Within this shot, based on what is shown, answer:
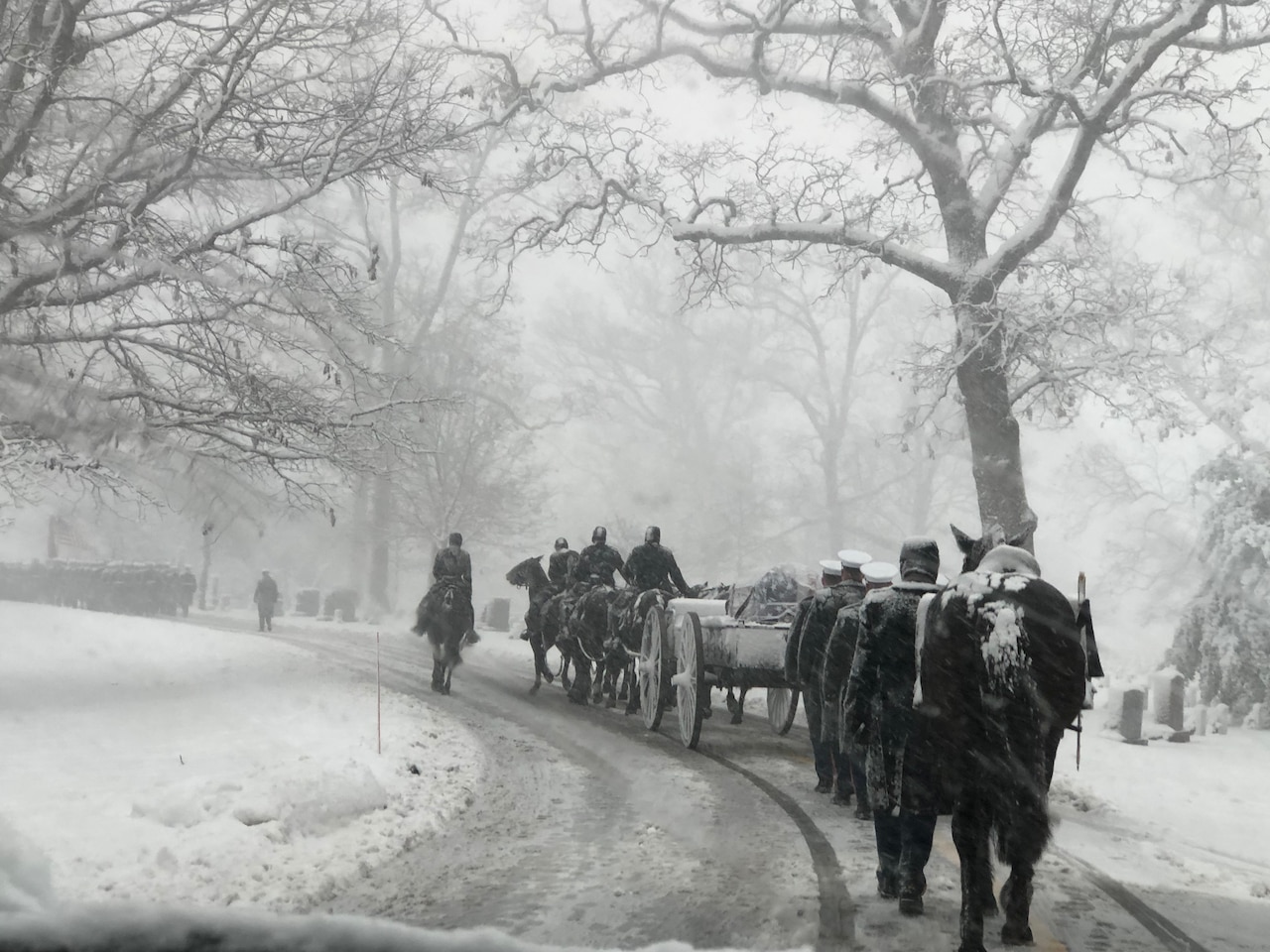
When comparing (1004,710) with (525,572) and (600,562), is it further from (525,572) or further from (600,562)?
(525,572)

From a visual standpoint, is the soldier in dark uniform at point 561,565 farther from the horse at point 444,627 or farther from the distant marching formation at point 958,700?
the distant marching formation at point 958,700

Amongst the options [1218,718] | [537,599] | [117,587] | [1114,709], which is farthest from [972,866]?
[117,587]

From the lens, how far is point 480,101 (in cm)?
1534

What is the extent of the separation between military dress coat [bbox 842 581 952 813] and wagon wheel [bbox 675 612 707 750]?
162 inches

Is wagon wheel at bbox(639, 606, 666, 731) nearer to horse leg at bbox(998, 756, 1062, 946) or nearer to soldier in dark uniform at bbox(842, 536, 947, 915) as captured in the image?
soldier in dark uniform at bbox(842, 536, 947, 915)

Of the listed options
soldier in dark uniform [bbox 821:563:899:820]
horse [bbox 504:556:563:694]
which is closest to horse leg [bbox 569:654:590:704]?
horse [bbox 504:556:563:694]

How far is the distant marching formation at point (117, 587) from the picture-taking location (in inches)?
1268


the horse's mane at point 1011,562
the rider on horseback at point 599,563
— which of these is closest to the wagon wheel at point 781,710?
the rider on horseback at point 599,563

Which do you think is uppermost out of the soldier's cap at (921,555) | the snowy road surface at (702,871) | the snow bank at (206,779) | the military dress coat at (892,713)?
the soldier's cap at (921,555)

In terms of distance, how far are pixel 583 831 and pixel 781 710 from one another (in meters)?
5.65

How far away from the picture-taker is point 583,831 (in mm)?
6605

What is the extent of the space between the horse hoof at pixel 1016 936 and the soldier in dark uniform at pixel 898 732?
45 centimetres

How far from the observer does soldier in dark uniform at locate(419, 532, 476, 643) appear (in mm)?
13859

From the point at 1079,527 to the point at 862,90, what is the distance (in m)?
20.1
